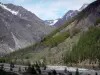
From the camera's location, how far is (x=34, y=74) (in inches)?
4564

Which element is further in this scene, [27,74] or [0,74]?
[27,74]

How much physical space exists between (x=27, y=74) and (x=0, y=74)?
25245 millimetres

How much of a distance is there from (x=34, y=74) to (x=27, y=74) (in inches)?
127

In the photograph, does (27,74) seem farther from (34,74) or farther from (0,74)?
(0,74)

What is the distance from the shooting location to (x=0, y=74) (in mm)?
89438

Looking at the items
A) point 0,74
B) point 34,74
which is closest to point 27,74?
point 34,74

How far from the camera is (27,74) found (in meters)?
114

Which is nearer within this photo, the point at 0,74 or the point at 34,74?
the point at 0,74

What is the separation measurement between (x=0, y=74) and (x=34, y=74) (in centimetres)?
2795
